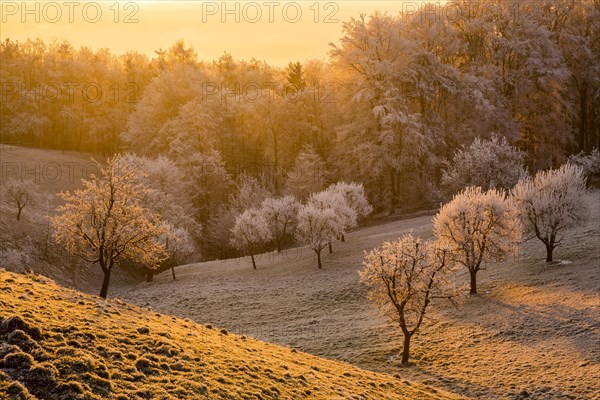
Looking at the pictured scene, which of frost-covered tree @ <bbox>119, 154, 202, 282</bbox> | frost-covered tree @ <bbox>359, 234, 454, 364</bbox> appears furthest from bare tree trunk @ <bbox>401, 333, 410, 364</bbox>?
frost-covered tree @ <bbox>119, 154, 202, 282</bbox>

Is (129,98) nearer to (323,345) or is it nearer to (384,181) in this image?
(384,181)

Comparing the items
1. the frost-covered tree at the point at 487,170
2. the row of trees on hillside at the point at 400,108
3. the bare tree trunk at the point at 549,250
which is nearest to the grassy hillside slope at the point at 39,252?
the row of trees on hillside at the point at 400,108

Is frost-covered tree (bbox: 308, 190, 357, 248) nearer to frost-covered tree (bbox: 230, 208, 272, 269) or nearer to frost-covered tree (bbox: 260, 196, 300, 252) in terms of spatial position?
frost-covered tree (bbox: 260, 196, 300, 252)

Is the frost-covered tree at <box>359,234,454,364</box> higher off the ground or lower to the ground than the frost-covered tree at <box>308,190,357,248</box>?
lower

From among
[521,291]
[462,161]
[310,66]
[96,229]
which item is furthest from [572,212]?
[310,66]

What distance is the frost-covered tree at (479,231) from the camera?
151 ft

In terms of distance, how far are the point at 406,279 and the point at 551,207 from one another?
2003 centimetres

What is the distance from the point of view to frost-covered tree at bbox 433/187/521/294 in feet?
151

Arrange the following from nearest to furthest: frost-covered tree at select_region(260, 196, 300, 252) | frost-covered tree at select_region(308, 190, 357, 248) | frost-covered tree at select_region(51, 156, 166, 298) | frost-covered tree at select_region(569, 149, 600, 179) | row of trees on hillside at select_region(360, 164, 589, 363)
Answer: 1. frost-covered tree at select_region(51, 156, 166, 298)
2. row of trees on hillside at select_region(360, 164, 589, 363)
3. frost-covered tree at select_region(308, 190, 357, 248)
4. frost-covered tree at select_region(260, 196, 300, 252)
5. frost-covered tree at select_region(569, 149, 600, 179)

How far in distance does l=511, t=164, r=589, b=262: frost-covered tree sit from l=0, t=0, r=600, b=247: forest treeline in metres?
31.6

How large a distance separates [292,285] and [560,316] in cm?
2587

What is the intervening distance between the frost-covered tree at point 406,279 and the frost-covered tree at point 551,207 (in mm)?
16632

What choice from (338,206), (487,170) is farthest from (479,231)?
(487,170)

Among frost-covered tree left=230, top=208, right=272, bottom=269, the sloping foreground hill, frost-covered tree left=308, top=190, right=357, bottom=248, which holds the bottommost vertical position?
the sloping foreground hill
